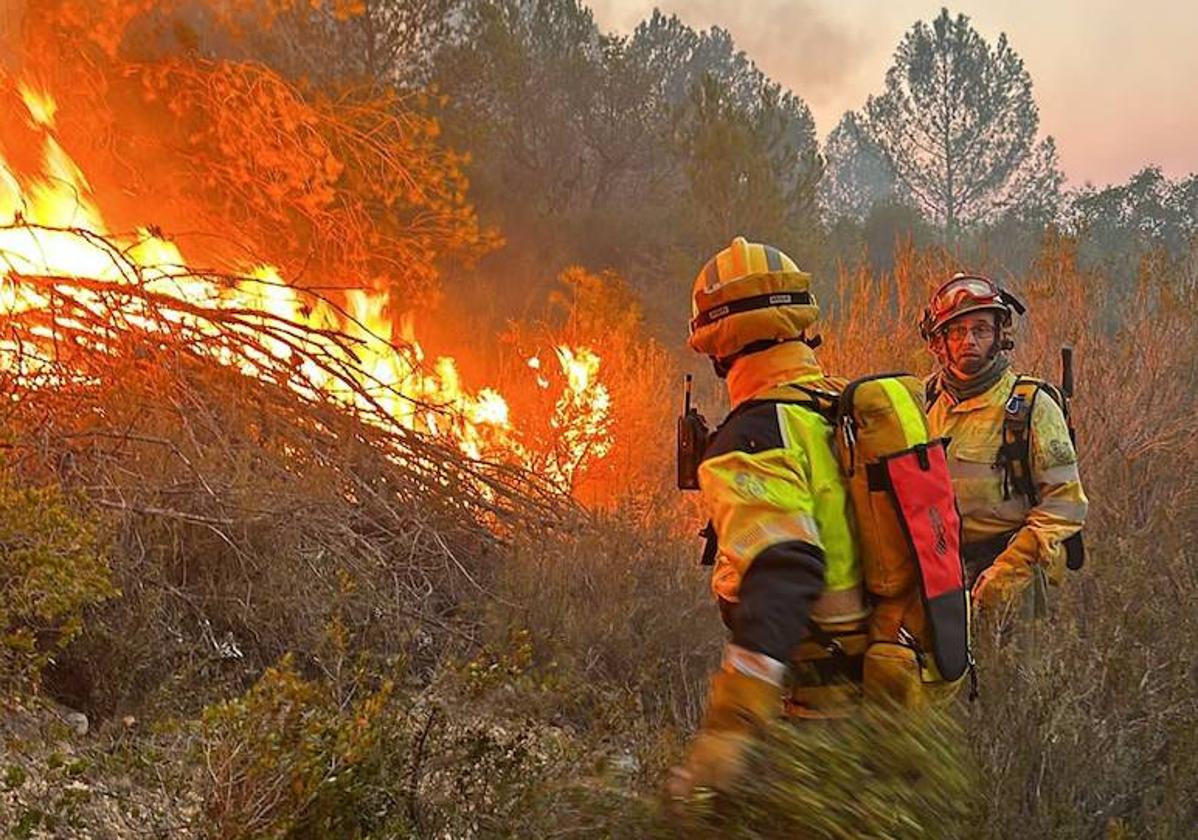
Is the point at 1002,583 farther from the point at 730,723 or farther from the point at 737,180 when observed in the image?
the point at 737,180

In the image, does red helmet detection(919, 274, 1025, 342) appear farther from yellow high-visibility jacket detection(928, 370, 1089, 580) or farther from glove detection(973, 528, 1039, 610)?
glove detection(973, 528, 1039, 610)

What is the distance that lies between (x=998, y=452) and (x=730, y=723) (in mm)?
2267

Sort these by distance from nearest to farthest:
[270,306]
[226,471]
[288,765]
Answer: [288,765] < [226,471] < [270,306]

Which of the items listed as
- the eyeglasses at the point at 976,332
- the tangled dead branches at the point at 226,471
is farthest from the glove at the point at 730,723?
the tangled dead branches at the point at 226,471

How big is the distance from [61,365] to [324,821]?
3.45 meters

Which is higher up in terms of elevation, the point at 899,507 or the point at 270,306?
the point at 270,306

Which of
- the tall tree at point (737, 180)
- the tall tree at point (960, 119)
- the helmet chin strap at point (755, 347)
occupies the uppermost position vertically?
the tall tree at point (960, 119)

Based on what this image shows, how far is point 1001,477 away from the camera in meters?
3.70

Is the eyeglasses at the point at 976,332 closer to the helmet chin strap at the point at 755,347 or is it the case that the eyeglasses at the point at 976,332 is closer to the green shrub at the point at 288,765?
the helmet chin strap at the point at 755,347

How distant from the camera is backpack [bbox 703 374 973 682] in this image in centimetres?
210

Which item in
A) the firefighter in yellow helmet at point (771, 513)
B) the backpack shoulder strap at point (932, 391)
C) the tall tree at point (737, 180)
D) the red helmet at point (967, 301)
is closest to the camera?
the firefighter in yellow helmet at point (771, 513)

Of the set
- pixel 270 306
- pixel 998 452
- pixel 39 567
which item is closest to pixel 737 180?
pixel 270 306

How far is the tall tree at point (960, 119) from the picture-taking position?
127ft

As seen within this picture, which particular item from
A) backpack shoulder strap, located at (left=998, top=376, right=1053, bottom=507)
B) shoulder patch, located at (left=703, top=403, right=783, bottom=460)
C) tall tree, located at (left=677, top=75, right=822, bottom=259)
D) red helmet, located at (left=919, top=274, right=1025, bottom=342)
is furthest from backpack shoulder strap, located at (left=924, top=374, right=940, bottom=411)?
tall tree, located at (left=677, top=75, right=822, bottom=259)
